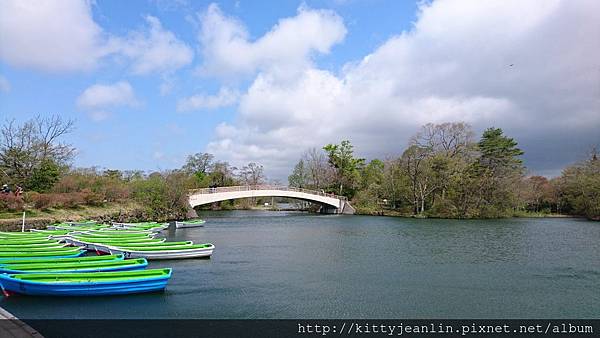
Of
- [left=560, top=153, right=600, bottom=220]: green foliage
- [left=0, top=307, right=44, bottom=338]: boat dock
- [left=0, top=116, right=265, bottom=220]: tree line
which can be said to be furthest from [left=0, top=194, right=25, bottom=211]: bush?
[left=560, top=153, right=600, bottom=220]: green foliage

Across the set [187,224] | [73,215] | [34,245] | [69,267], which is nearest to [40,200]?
[73,215]

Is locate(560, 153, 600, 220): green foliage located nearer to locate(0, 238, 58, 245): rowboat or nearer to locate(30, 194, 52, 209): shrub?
locate(0, 238, 58, 245): rowboat

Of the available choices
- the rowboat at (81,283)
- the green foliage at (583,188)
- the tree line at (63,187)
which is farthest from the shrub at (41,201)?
the green foliage at (583,188)

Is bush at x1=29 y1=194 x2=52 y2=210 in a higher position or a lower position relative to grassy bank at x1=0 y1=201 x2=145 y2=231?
higher

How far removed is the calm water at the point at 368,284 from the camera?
1109cm

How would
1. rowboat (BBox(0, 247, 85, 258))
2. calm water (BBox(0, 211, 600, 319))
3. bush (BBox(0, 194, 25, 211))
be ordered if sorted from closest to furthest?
calm water (BBox(0, 211, 600, 319)) → rowboat (BBox(0, 247, 85, 258)) → bush (BBox(0, 194, 25, 211))

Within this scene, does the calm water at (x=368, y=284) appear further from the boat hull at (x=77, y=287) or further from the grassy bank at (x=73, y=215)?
the grassy bank at (x=73, y=215)

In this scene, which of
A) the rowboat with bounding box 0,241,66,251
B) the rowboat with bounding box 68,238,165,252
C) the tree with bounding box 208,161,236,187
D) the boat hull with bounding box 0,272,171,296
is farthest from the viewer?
the tree with bounding box 208,161,236,187

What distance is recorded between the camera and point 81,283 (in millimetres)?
11398

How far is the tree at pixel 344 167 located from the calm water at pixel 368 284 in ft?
134

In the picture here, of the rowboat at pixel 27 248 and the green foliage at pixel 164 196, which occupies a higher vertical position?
the green foliage at pixel 164 196

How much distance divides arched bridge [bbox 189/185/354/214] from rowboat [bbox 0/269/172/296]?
113 ft

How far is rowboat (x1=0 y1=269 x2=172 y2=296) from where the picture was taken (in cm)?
1128

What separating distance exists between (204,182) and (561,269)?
54978 millimetres
